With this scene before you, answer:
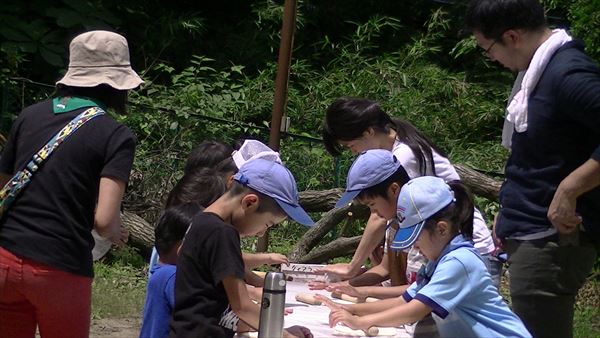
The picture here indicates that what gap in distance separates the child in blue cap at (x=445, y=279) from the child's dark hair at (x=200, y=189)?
0.96 metres

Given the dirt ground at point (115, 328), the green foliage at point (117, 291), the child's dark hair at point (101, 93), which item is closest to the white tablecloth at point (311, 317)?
the child's dark hair at point (101, 93)

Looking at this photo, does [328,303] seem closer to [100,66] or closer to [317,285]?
[317,285]

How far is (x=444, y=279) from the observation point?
300 centimetres

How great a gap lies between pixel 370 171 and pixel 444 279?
629mm

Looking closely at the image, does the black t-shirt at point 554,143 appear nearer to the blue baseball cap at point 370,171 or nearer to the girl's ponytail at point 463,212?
the girl's ponytail at point 463,212

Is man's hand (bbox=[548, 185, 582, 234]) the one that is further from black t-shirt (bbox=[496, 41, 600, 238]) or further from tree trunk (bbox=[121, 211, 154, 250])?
tree trunk (bbox=[121, 211, 154, 250])

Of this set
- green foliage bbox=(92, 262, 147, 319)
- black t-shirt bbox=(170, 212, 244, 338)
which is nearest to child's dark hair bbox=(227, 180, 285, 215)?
black t-shirt bbox=(170, 212, 244, 338)

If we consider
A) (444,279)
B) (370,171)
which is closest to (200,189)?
(370,171)

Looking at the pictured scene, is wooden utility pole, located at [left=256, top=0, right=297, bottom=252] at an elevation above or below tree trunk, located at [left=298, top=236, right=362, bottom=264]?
above

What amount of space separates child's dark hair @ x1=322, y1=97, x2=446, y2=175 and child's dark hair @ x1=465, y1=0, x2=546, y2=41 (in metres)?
0.74

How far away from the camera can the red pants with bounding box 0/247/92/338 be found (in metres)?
3.13

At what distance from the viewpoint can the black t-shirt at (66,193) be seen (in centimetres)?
315

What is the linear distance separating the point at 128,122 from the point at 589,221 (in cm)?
628

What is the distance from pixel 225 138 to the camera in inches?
345
